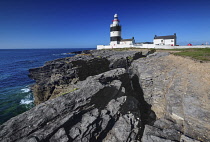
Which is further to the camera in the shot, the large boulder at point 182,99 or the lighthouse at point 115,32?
the lighthouse at point 115,32

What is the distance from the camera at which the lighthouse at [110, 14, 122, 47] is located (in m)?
63.5

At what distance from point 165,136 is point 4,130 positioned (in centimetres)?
985

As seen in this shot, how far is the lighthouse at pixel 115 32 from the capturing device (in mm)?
63531

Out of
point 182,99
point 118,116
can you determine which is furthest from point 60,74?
point 182,99

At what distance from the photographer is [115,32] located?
6456 cm

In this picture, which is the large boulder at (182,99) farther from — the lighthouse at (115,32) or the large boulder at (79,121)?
the lighthouse at (115,32)

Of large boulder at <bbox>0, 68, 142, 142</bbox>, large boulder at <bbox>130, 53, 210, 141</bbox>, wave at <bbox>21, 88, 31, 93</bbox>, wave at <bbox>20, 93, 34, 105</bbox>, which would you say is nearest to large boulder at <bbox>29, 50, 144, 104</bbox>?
wave at <bbox>20, 93, 34, 105</bbox>

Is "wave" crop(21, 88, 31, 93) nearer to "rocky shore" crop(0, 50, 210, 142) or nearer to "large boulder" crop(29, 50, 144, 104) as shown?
"large boulder" crop(29, 50, 144, 104)

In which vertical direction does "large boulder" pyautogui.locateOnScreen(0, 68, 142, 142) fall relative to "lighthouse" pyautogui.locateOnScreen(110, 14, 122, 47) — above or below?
below

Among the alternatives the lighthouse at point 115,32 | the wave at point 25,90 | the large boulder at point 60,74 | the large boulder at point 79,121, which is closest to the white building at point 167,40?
the lighthouse at point 115,32

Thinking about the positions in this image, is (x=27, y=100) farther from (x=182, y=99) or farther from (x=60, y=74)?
(x=182, y=99)

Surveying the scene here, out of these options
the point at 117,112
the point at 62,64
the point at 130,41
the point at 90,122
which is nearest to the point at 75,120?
the point at 90,122

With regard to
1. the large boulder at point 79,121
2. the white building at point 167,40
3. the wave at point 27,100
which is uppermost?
the white building at point 167,40

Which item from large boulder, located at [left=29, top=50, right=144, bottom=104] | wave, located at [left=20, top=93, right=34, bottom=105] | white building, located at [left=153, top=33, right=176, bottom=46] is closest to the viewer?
large boulder, located at [left=29, top=50, right=144, bottom=104]
